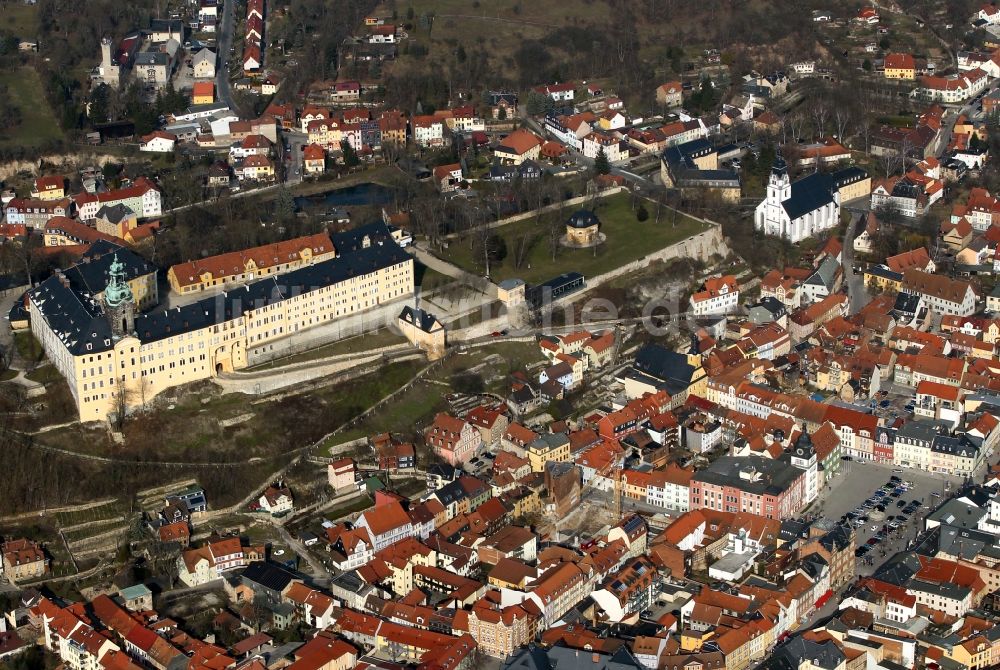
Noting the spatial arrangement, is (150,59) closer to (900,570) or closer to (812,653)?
(900,570)

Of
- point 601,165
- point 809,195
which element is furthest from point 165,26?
point 809,195

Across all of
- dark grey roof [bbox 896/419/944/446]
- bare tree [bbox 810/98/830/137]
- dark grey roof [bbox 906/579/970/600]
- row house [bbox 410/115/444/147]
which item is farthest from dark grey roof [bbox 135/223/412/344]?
bare tree [bbox 810/98/830/137]

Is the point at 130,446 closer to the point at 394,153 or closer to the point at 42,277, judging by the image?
the point at 42,277

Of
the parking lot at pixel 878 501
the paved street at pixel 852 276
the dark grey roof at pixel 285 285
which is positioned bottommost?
the parking lot at pixel 878 501

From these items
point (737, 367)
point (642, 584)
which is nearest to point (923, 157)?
point (737, 367)

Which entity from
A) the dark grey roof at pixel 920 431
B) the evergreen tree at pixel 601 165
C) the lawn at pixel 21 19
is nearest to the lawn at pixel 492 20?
the evergreen tree at pixel 601 165

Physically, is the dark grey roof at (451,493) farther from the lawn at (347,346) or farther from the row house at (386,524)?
the lawn at (347,346)

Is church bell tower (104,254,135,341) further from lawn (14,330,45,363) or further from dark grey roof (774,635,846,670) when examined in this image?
dark grey roof (774,635,846,670)
